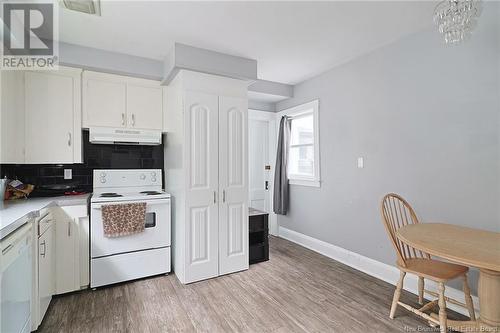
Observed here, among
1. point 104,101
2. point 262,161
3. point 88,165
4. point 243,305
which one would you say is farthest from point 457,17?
point 88,165

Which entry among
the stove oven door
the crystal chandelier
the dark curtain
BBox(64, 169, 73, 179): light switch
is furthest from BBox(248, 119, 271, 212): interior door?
the crystal chandelier

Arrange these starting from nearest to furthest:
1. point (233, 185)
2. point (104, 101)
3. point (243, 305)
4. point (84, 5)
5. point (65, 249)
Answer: point (84, 5)
point (243, 305)
point (65, 249)
point (104, 101)
point (233, 185)

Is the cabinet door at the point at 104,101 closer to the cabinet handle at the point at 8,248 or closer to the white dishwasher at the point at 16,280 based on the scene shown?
the white dishwasher at the point at 16,280

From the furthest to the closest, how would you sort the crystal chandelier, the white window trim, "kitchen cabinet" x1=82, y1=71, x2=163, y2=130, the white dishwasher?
1. the white window trim
2. "kitchen cabinet" x1=82, y1=71, x2=163, y2=130
3. the crystal chandelier
4. the white dishwasher

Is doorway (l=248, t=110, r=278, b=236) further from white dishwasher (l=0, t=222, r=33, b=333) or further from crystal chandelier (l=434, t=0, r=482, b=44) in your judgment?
white dishwasher (l=0, t=222, r=33, b=333)

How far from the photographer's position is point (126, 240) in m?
2.73

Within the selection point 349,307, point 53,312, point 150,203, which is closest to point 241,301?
point 349,307

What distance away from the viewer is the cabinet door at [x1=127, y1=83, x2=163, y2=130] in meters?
3.09

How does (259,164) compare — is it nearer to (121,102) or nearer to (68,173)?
(121,102)

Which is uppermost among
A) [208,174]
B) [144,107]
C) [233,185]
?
[144,107]

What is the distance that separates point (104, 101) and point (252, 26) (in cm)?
187

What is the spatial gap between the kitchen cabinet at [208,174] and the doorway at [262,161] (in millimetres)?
1438

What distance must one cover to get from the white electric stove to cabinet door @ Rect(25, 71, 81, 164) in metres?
0.48

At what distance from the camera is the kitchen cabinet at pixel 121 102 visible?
9.46 ft
